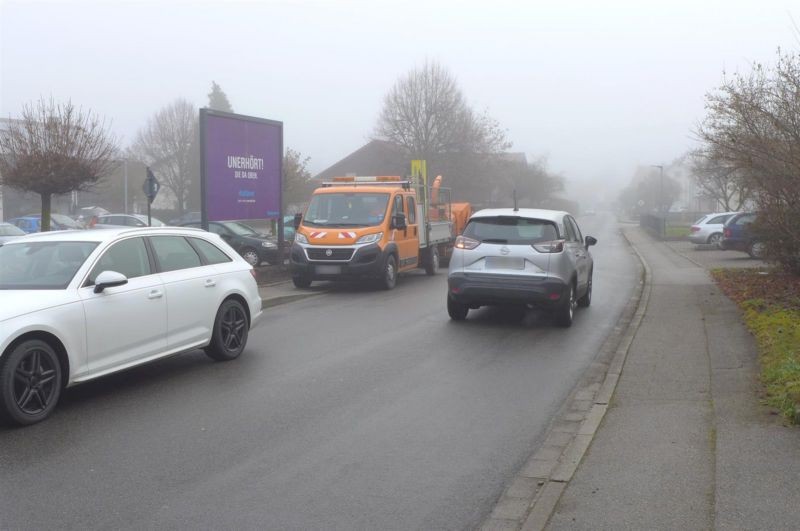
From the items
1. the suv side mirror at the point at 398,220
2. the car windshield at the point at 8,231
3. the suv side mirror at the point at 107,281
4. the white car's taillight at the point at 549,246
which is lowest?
the car windshield at the point at 8,231

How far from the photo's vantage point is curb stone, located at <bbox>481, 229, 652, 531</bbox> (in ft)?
15.1

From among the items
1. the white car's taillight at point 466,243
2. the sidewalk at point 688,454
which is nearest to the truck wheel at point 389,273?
the white car's taillight at point 466,243

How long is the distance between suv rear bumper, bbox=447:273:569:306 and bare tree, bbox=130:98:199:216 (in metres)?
51.6

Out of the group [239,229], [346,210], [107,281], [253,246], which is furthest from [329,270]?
[107,281]

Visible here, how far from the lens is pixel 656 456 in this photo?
18.2ft

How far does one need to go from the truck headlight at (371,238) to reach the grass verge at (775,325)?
6.89 m

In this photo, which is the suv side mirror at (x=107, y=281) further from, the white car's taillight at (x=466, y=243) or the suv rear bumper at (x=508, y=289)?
the white car's taillight at (x=466, y=243)

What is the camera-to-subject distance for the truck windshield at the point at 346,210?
56.7ft

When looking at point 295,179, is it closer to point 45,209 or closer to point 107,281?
point 45,209

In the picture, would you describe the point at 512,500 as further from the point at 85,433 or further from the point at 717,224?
the point at 717,224

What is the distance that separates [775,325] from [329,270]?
8974 millimetres

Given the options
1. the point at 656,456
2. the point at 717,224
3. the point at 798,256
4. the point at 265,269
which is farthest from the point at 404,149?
the point at 656,456

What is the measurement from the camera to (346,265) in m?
16.5

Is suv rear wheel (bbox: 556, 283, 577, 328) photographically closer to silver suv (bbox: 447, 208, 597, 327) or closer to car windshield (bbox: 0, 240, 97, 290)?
silver suv (bbox: 447, 208, 597, 327)
